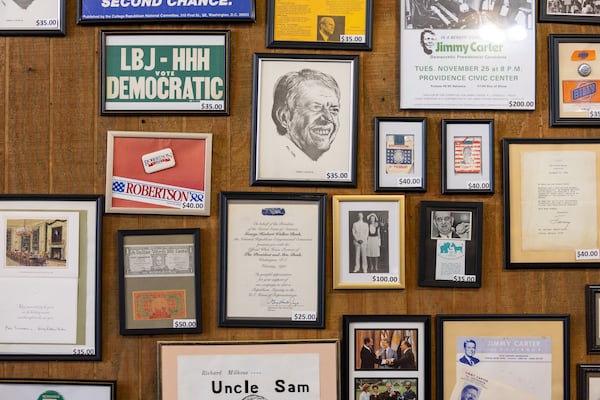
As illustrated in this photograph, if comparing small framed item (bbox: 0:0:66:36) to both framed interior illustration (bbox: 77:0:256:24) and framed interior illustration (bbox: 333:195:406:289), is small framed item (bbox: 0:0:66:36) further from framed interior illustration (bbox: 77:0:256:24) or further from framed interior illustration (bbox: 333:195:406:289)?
framed interior illustration (bbox: 333:195:406:289)

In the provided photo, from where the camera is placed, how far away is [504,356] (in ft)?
6.24

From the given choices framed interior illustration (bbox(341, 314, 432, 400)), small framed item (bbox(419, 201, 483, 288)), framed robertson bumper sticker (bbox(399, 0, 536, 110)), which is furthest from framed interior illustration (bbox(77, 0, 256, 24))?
framed interior illustration (bbox(341, 314, 432, 400))

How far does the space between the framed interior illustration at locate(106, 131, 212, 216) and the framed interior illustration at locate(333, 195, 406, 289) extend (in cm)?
43

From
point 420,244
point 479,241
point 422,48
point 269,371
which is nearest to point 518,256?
point 479,241

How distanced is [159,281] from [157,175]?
334 mm

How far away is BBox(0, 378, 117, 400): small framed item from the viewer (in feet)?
6.18

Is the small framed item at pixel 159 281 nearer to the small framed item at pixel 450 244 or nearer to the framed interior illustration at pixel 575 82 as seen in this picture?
the small framed item at pixel 450 244

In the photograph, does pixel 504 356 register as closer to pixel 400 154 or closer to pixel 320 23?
pixel 400 154

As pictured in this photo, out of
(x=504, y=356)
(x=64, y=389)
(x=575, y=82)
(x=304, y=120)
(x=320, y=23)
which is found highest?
(x=320, y=23)

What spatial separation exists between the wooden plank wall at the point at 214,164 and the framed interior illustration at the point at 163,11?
30mm

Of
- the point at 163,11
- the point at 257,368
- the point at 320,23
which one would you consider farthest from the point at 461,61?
the point at 257,368

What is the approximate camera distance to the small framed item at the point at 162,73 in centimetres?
190

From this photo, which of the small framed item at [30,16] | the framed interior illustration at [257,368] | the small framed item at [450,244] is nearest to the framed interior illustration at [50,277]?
the framed interior illustration at [257,368]

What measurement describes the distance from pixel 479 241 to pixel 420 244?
0.19 meters
